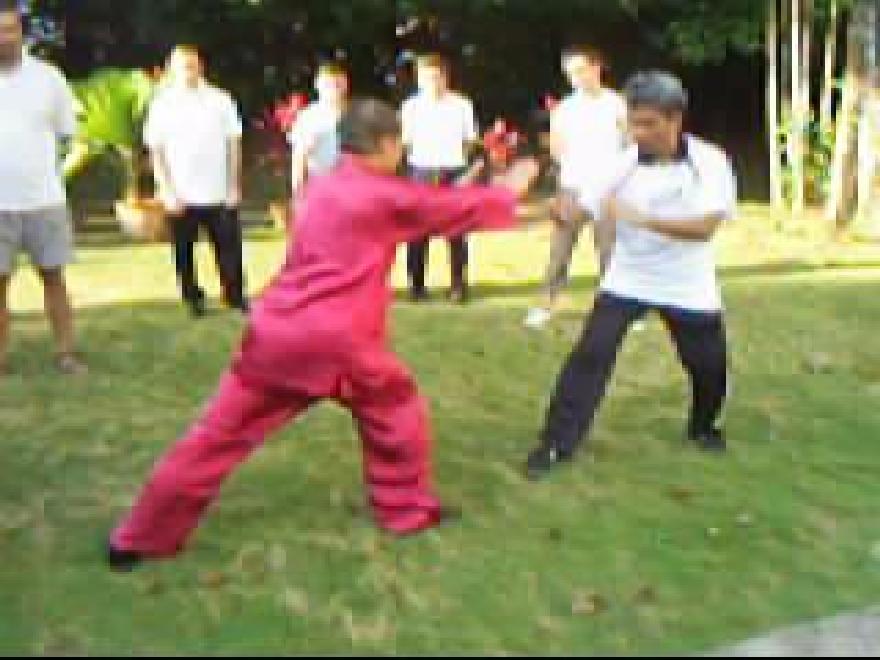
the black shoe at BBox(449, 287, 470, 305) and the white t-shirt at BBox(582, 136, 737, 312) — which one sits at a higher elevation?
the white t-shirt at BBox(582, 136, 737, 312)

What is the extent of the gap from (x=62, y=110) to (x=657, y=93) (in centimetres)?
313

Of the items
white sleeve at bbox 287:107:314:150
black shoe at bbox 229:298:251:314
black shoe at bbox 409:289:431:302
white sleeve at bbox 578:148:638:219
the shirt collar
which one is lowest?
black shoe at bbox 409:289:431:302

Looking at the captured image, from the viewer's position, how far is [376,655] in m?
4.12

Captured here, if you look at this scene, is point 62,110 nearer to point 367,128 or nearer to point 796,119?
point 367,128

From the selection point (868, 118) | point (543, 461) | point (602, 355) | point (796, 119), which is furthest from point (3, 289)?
point (796, 119)

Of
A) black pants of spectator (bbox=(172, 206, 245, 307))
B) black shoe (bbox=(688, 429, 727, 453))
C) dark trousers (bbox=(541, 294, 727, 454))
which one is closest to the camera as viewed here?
dark trousers (bbox=(541, 294, 727, 454))

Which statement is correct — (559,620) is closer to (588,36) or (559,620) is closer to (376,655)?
(376,655)

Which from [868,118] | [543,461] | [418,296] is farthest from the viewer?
[868,118]

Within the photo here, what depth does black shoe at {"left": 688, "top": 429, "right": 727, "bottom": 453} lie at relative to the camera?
6.10 m

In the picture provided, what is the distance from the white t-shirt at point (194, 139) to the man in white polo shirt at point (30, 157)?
1359 mm

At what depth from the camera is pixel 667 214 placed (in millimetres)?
5465

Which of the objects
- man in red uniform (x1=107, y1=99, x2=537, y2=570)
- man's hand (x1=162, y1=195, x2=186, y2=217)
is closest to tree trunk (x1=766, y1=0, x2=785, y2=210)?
man's hand (x1=162, y1=195, x2=186, y2=217)

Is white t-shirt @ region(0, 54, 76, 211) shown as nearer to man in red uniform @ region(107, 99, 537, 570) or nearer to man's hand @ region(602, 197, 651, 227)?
man in red uniform @ region(107, 99, 537, 570)

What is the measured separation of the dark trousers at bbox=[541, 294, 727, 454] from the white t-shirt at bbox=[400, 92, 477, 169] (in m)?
3.66
